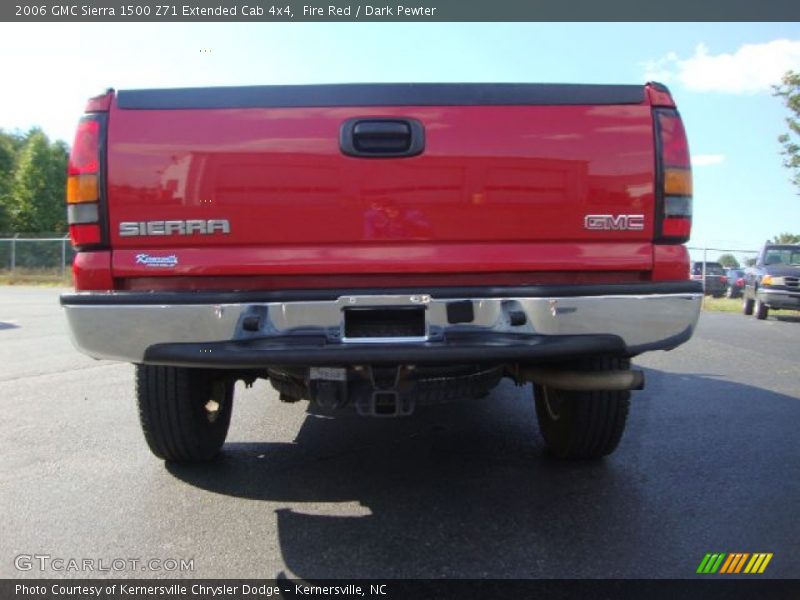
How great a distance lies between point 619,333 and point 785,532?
1201 mm

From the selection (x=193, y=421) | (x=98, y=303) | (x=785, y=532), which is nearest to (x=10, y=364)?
(x=193, y=421)

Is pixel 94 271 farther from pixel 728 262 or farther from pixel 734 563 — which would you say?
pixel 728 262

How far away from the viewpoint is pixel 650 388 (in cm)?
580

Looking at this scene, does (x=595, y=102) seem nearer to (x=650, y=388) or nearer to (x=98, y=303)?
(x=98, y=303)

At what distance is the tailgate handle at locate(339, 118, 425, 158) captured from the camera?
8.61 feet

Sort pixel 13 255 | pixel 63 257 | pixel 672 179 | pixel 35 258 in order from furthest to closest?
pixel 13 255 → pixel 35 258 → pixel 63 257 → pixel 672 179

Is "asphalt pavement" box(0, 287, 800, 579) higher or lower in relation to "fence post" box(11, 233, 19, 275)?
higher

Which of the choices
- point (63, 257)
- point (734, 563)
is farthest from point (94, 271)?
point (63, 257)

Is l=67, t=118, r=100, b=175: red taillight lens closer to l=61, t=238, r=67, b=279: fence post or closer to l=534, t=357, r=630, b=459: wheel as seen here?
l=534, t=357, r=630, b=459: wheel

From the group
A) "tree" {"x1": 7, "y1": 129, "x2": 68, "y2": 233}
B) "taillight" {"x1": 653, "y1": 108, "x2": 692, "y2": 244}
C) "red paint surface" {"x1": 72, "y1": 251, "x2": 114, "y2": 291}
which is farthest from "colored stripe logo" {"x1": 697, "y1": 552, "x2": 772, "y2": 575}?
"tree" {"x1": 7, "y1": 129, "x2": 68, "y2": 233}

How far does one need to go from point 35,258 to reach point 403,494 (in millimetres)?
30104

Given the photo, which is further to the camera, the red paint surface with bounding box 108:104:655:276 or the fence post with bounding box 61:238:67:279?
the fence post with bounding box 61:238:67:279

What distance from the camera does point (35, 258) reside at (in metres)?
28.6

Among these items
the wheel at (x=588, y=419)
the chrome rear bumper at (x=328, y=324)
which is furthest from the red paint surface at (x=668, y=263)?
the wheel at (x=588, y=419)
